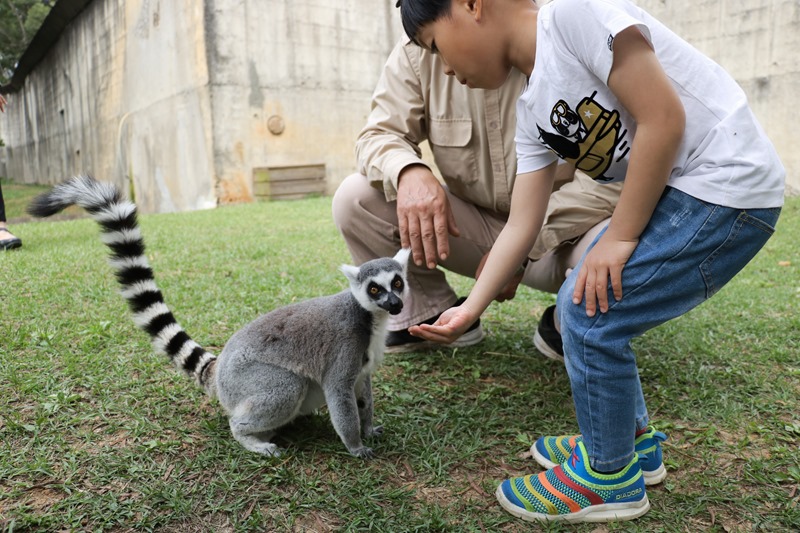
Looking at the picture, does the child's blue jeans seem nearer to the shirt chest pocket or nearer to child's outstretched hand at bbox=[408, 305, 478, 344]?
child's outstretched hand at bbox=[408, 305, 478, 344]

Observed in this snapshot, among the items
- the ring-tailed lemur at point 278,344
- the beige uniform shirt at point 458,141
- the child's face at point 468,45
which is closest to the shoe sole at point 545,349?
the beige uniform shirt at point 458,141

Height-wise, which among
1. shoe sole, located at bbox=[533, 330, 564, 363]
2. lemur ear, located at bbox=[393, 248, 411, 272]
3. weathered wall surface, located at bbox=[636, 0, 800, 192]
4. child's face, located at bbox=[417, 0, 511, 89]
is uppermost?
weathered wall surface, located at bbox=[636, 0, 800, 192]

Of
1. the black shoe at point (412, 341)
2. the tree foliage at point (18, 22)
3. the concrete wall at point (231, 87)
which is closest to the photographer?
the black shoe at point (412, 341)

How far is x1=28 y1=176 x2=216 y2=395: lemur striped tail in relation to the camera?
6.67ft

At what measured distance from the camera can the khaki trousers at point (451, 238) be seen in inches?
98.8

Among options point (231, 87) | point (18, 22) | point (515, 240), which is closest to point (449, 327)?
point (515, 240)

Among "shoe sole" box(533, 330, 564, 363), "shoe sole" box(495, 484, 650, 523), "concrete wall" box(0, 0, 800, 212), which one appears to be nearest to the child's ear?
"shoe sole" box(495, 484, 650, 523)

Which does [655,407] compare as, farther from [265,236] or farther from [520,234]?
[265,236]

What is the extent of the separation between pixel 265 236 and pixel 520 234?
454 cm

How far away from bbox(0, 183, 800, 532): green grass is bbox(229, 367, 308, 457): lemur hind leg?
0.16 feet

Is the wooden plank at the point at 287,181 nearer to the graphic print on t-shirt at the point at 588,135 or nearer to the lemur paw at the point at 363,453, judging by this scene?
the lemur paw at the point at 363,453

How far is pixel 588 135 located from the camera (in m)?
1.52

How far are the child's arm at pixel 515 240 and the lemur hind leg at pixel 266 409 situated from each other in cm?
47

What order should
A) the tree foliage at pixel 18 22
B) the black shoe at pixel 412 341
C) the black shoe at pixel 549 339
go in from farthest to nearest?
the tree foliage at pixel 18 22 < the black shoe at pixel 412 341 < the black shoe at pixel 549 339
